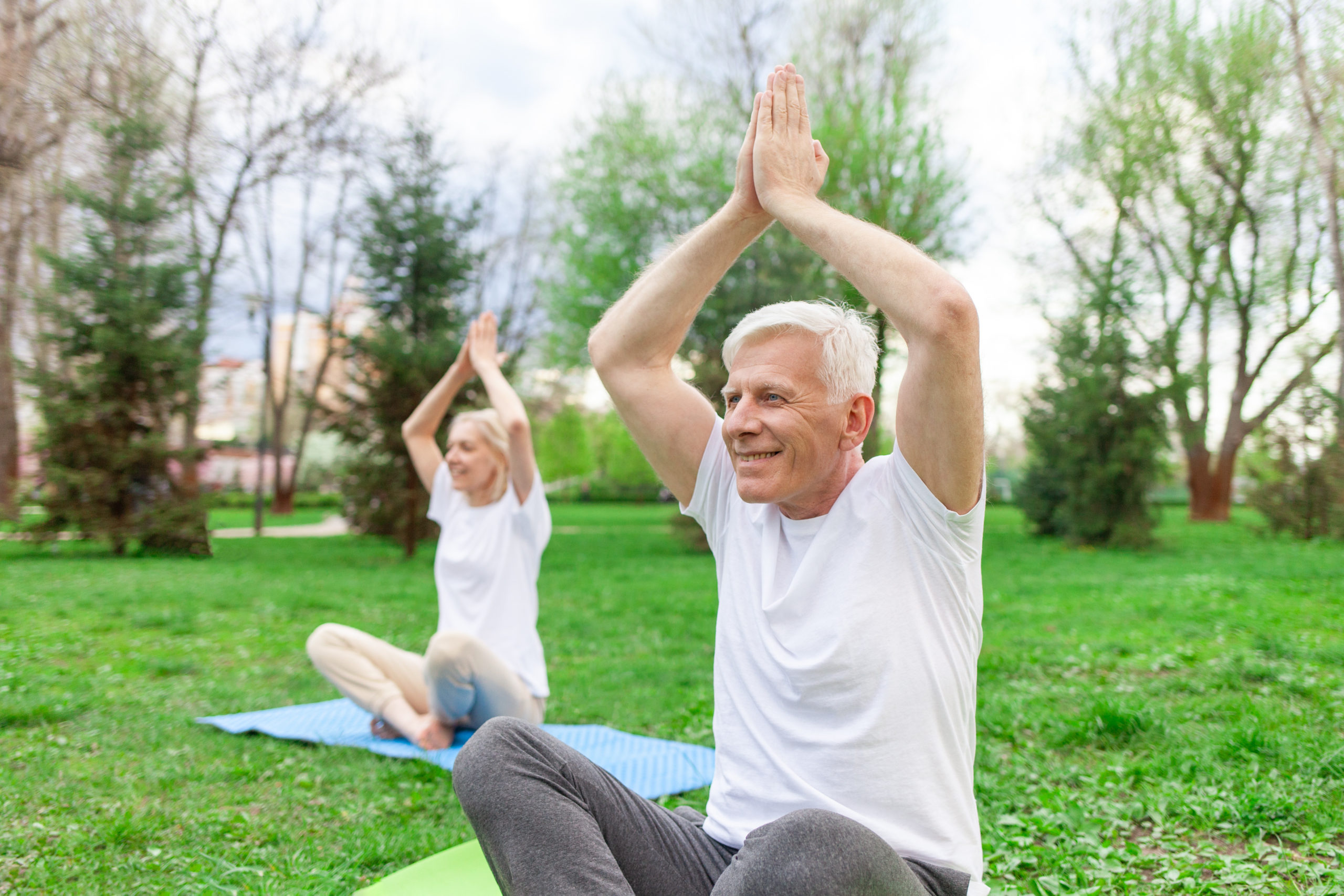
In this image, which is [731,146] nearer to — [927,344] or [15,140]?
[15,140]

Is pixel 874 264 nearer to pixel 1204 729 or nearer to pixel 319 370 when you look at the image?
pixel 1204 729

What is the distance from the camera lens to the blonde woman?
13.6 ft

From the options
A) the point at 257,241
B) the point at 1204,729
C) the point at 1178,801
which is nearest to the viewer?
the point at 1178,801

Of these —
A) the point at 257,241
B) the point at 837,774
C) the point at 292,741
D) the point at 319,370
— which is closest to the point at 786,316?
the point at 837,774

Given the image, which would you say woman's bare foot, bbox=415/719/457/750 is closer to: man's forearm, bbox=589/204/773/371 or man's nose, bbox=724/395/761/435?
man's forearm, bbox=589/204/773/371

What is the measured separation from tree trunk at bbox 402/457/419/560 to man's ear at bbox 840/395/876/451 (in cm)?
1200

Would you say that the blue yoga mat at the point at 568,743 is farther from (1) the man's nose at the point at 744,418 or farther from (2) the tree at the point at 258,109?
(2) the tree at the point at 258,109

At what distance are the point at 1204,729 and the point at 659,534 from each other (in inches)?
638

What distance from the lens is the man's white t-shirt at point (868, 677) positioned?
5.21ft

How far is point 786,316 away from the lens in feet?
Result: 5.98

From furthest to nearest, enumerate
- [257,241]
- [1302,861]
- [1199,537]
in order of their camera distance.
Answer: [257,241]
[1199,537]
[1302,861]

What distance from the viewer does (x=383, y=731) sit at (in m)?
4.52

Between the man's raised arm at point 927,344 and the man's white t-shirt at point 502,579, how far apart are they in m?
2.77

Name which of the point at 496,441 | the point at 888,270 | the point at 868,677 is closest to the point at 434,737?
the point at 496,441
